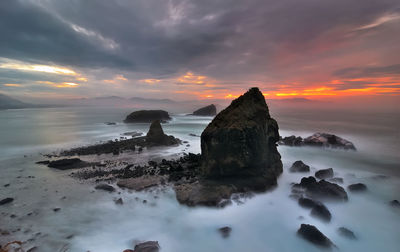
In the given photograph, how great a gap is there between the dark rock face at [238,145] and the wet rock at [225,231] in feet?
11.6

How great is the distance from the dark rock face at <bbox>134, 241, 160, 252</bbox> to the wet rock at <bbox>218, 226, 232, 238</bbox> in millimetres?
2469

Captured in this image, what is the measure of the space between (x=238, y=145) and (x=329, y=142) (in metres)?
16.3

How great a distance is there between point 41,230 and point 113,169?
697 centimetres

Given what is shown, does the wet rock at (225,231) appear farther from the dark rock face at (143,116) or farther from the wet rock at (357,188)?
the dark rock face at (143,116)

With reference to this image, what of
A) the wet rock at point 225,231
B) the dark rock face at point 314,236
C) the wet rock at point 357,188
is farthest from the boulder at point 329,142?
the wet rock at point 225,231

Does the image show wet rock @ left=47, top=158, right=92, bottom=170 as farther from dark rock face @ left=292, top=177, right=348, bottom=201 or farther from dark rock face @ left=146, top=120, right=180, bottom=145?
dark rock face @ left=292, top=177, right=348, bottom=201

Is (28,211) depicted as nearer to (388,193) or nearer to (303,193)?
(303,193)

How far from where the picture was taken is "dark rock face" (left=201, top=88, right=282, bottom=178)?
36.6ft

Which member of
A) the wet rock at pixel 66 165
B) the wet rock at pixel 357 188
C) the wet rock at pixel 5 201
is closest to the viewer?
the wet rock at pixel 5 201

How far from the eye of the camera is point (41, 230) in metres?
7.78

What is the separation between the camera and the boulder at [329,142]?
69.7 feet

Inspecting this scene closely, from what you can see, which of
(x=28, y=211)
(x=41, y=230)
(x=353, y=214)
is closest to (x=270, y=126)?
(x=353, y=214)

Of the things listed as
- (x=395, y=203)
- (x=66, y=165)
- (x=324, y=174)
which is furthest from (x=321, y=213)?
(x=66, y=165)

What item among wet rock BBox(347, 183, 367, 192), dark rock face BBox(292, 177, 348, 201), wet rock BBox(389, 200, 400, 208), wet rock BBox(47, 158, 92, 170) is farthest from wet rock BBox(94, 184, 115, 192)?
wet rock BBox(389, 200, 400, 208)
